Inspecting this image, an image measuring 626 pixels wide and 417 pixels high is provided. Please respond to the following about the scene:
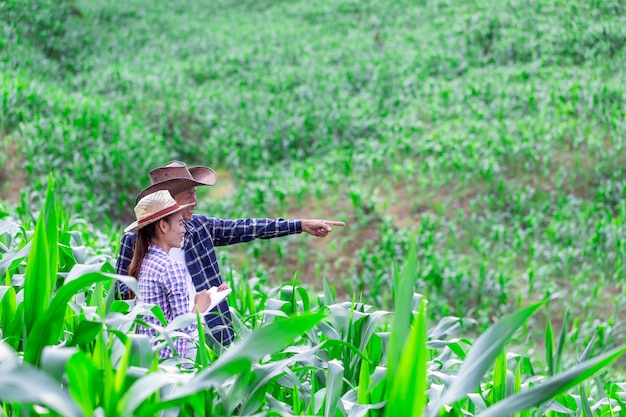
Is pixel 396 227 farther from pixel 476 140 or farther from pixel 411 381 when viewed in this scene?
pixel 411 381

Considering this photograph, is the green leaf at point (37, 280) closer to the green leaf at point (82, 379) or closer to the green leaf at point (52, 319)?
the green leaf at point (52, 319)

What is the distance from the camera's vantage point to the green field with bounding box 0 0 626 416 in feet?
25.1

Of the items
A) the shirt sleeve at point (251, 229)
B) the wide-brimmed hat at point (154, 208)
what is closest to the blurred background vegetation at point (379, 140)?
the shirt sleeve at point (251, 229)

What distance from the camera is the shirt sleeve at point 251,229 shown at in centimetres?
375

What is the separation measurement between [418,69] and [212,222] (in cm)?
1035

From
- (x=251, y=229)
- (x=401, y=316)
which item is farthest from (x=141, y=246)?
(x=401, y=316)

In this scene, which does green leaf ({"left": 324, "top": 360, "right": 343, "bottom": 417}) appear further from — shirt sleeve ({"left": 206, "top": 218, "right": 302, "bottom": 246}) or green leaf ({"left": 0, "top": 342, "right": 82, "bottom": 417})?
shirt sleeve ({"left": 206, "top": 218, "right": 302, "bottom": 246})

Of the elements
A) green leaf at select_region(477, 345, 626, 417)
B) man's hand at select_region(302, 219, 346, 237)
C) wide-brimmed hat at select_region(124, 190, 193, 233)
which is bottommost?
man's hand at select_region(302, 219, 346, 237)

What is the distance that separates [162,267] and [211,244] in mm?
592

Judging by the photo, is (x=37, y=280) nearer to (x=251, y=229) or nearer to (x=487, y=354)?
(x=487, y=354)

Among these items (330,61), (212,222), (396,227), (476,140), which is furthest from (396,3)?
(212,222)

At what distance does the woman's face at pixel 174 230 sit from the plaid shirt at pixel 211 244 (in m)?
0.23

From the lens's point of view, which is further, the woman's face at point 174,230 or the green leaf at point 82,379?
the woman's face at point 174,230

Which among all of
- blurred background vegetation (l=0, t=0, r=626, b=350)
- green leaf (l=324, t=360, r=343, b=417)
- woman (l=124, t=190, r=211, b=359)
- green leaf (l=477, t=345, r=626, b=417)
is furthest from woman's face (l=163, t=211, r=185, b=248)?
blurred background vegetation (l=0, t=0, r=626, b=350)
